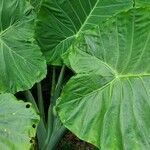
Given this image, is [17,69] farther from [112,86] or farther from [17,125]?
[112,86]

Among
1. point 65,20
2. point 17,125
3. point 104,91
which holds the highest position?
point 65,20

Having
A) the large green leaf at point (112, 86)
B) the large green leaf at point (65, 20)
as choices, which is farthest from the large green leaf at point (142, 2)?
the large green leaf at point (112, 86)

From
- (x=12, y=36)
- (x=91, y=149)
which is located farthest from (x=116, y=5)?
(x=91, y=149)

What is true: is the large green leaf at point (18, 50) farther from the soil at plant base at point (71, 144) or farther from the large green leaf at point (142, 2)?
the soil at plant base at point (71, 144)

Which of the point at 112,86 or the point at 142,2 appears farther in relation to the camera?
the point at 142,2

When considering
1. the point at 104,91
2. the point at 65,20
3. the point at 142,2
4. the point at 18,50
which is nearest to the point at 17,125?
the point at 104,91

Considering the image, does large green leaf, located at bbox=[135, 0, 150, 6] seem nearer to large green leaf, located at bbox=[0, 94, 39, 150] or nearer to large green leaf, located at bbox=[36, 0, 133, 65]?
large green leaf, located at bbox=[36, 0, 133, 65]

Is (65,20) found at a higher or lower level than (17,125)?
higher
